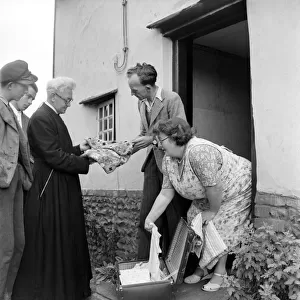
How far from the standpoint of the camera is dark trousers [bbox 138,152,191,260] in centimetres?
360

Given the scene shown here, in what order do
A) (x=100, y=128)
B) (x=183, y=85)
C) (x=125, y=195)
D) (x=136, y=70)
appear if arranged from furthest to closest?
(x=100, y=128) < (x=125, y=195) < (x=183, y=85) < (x=136, y=70)

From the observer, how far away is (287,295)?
2518 millimetres

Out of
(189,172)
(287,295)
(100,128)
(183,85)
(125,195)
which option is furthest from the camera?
(100,128)

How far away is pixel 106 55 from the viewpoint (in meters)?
5.86

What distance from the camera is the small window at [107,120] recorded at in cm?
593

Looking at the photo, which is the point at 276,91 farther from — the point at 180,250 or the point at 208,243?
the point at 180,250

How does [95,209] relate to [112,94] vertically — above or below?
below

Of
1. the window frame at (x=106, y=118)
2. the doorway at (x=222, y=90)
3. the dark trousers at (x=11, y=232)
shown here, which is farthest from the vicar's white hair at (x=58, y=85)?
the doorway at (x=222, y=90)

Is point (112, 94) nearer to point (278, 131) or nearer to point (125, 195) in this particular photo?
point (125, 195)

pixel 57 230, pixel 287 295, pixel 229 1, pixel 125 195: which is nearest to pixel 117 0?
pixel 229 1

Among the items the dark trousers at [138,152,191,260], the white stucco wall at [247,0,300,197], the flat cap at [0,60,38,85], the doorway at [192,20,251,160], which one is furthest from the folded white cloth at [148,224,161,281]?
the doorway at [192,20,251,160]

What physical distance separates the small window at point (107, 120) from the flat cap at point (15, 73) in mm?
2769

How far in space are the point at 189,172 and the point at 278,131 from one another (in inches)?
32.5

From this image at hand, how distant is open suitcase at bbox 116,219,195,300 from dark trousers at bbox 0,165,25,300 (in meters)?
0.82
